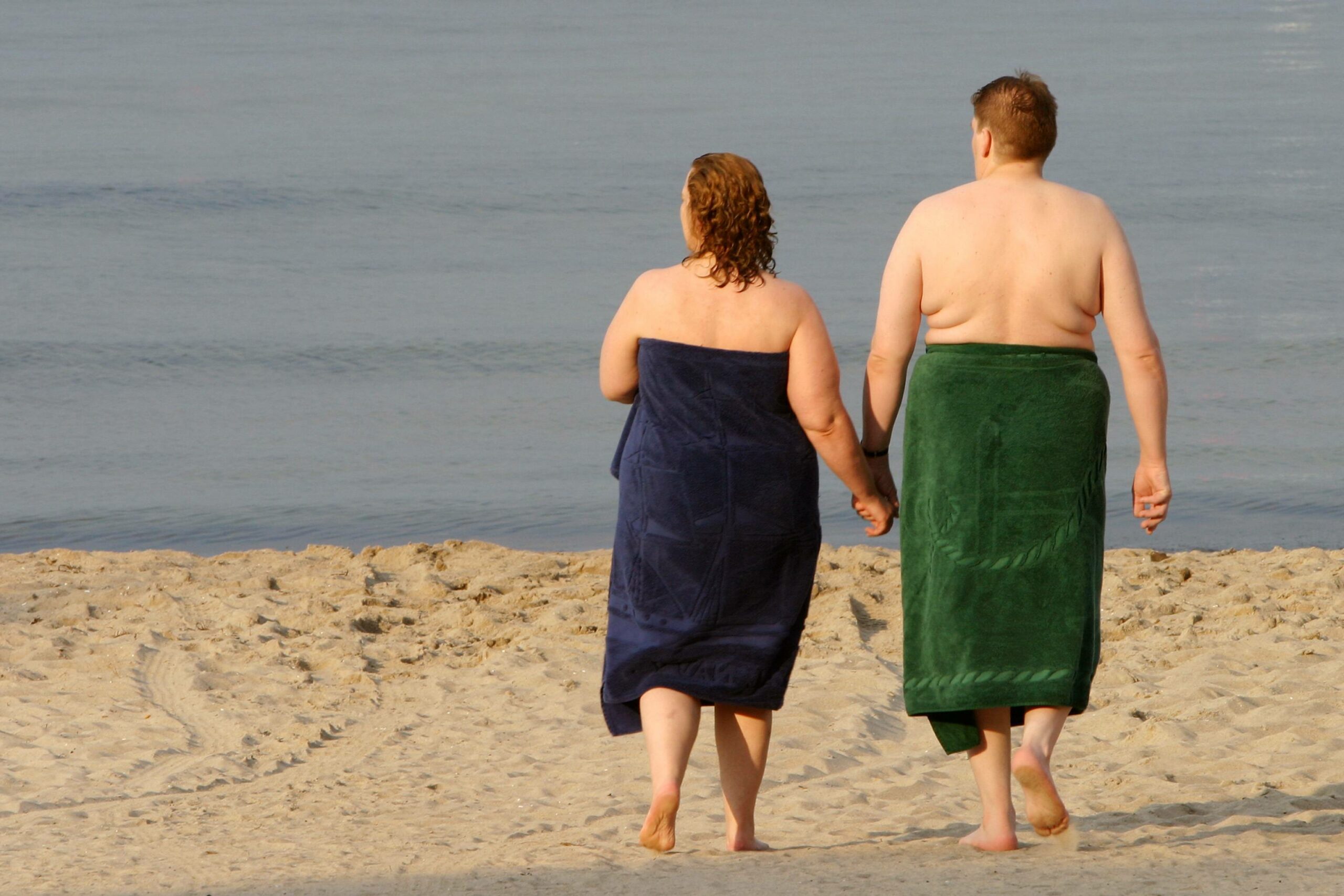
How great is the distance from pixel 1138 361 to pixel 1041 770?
99cm

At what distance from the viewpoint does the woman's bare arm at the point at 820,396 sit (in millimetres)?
3742

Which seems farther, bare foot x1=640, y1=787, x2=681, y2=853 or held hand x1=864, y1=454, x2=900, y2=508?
held hand x1=864, y1=454, x2=900, y2=508

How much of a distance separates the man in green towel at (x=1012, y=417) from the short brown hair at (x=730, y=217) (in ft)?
1.08

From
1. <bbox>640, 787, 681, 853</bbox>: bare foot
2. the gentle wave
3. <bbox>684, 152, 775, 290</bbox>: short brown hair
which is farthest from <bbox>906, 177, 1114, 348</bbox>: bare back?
the gentle wave

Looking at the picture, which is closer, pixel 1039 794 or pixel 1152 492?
pixel 1039 794

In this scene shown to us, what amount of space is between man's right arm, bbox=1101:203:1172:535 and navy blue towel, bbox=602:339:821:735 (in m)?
0.78

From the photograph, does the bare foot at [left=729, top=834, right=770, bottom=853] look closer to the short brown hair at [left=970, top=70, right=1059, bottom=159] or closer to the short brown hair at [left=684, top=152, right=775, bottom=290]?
the short brown hair at [left=684, top=152, right=775, bottom=290]

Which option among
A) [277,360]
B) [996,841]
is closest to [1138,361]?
[996,841]

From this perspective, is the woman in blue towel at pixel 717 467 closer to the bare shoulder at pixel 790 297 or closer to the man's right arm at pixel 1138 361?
the bare shoulder at pixel 790 297

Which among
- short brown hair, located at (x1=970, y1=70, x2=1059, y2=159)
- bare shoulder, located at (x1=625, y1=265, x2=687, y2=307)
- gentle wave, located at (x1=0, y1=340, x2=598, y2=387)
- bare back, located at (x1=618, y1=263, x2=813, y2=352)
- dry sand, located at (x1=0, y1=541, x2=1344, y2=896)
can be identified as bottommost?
dry sand, located at (x1=0, y1=541, x2=1344, y2=896)

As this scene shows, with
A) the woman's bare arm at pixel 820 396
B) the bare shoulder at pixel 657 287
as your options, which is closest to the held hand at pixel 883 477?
the woman's bare arm at pixel 820 396

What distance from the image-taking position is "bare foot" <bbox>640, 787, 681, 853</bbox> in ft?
12.3

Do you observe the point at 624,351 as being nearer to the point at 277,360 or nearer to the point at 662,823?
the point at 662,823

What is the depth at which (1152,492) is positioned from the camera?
3771 mm
